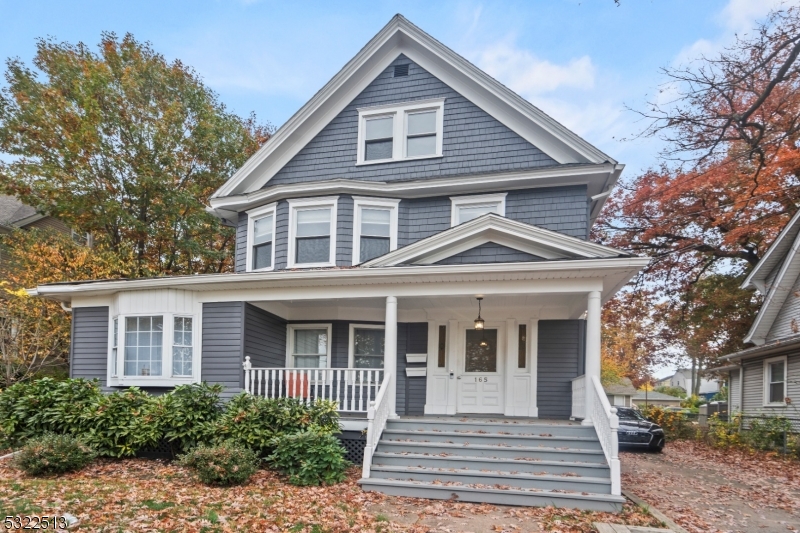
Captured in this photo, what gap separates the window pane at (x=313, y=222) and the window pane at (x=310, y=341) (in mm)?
2255

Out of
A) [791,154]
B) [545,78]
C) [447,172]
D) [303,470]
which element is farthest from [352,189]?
[791,154]

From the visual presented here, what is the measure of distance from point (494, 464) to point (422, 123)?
25.7 ft

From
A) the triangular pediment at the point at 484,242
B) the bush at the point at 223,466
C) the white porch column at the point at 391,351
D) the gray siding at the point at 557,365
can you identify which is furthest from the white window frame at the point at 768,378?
the bush at the point at 223,466

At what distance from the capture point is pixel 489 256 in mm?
9656

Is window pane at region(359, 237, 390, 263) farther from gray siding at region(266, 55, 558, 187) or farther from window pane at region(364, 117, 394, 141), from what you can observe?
window pane at region(364, 117, 394, 141)

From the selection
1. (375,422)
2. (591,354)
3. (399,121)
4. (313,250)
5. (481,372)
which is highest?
(399,121)

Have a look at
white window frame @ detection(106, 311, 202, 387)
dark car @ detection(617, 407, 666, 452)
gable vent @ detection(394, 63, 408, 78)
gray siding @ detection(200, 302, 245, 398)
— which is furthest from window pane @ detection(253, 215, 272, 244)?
dark car @ detection(617, 407, 666, 452)

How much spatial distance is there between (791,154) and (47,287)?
2088 cm

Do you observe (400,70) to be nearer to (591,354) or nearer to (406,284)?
(406,284)

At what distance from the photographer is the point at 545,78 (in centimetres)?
1535

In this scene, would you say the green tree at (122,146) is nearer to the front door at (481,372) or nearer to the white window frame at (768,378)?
the front door at (481,372)

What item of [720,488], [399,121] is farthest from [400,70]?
[720,488]

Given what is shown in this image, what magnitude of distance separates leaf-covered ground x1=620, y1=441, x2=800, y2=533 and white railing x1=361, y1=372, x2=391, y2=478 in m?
4.12

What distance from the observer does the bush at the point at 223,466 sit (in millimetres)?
7418
